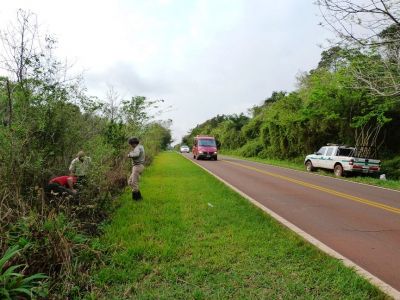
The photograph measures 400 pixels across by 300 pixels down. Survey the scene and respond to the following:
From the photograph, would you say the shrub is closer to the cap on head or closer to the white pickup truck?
the cap on head

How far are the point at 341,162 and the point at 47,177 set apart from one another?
53.2 feet

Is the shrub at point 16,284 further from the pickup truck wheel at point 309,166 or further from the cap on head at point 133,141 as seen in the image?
the pickup truck wheel at point 309,166

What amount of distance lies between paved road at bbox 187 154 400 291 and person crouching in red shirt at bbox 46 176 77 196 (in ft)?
16.5

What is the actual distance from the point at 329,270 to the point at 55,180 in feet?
18.6

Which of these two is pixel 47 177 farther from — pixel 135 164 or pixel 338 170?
pixel 338 170

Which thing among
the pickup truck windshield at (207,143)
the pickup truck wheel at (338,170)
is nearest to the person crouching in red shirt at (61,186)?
the pickup truck wheel at (338,170)

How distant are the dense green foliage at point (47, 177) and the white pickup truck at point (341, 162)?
43.5ft

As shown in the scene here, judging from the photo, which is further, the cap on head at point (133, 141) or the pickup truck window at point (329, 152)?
the pickup truck window at point (329, 152)

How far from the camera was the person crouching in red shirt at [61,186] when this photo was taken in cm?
752

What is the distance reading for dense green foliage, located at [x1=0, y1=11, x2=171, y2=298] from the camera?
4.86m

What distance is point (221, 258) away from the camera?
218 inches

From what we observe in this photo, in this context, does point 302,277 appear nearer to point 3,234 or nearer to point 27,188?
point 3,234

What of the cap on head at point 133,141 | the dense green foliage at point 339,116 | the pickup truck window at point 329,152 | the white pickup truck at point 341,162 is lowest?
the white pickup truck at point 341,162

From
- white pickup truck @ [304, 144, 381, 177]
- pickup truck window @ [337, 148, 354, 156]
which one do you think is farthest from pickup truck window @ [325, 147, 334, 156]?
pickup truck window @ [337, 148, 354, 156]
